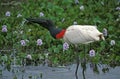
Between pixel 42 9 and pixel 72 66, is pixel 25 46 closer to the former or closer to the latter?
pixel 72 66

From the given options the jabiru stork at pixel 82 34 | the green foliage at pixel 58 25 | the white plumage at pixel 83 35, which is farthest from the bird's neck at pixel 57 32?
the green foliage at pixel 58 25

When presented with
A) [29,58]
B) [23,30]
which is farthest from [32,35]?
[29,58]

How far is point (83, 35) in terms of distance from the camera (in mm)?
7207

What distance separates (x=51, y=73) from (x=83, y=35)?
95 centimetres

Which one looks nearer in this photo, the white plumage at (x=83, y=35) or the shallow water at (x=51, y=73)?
the white plumage at (x=83, y=35)

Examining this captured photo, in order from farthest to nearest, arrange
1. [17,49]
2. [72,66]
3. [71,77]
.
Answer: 1. [17,49]
2. [72,66]
3. [71,77]

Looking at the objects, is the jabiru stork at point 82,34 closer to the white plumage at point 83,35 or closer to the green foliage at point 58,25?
the white plumage at point 83,35

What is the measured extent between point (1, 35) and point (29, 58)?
3.86ft

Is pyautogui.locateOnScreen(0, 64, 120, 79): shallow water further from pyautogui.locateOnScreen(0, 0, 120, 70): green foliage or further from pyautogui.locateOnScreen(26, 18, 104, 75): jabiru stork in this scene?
pyautogui.locateOnScreen(26, 18, 104, 75): jabiru stork

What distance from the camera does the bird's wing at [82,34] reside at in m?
7.12

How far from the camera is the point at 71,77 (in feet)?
25.1

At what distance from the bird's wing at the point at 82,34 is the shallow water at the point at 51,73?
23.1 inches

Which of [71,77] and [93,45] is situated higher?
[93,45]

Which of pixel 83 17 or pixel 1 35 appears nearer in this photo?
pixel 1 35
